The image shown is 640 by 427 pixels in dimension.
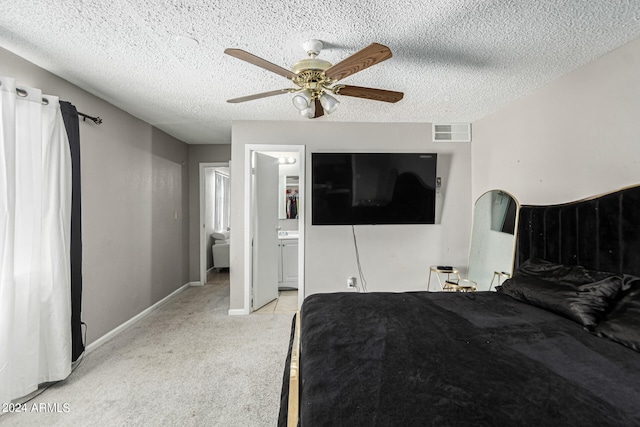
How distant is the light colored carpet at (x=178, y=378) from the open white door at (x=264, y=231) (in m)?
0.54

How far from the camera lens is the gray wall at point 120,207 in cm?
259

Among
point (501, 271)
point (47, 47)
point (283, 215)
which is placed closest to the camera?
point (47, 47)

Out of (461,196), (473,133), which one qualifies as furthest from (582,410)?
(473,133)

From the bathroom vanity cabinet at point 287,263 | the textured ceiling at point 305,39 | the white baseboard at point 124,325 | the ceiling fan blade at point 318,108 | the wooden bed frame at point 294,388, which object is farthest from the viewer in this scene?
the bathroom vanity cabinet at point 287,263

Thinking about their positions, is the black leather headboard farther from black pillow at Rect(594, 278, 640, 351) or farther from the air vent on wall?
the air vent on wall

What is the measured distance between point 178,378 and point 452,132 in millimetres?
4034

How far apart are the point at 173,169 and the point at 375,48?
3897 millimetres

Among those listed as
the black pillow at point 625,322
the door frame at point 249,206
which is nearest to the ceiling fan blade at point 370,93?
the door frame at point 249,206

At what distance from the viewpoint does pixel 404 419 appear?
875mm

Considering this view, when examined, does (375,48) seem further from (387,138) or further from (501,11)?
(387,138)

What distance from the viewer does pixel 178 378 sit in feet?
7.18

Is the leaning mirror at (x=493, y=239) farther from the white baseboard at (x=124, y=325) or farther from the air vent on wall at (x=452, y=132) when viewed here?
the white baseboard at (x=124, y=325)

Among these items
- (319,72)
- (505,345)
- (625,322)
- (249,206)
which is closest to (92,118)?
(249,206)

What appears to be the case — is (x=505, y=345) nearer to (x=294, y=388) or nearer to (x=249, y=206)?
(x=294, y=388)
